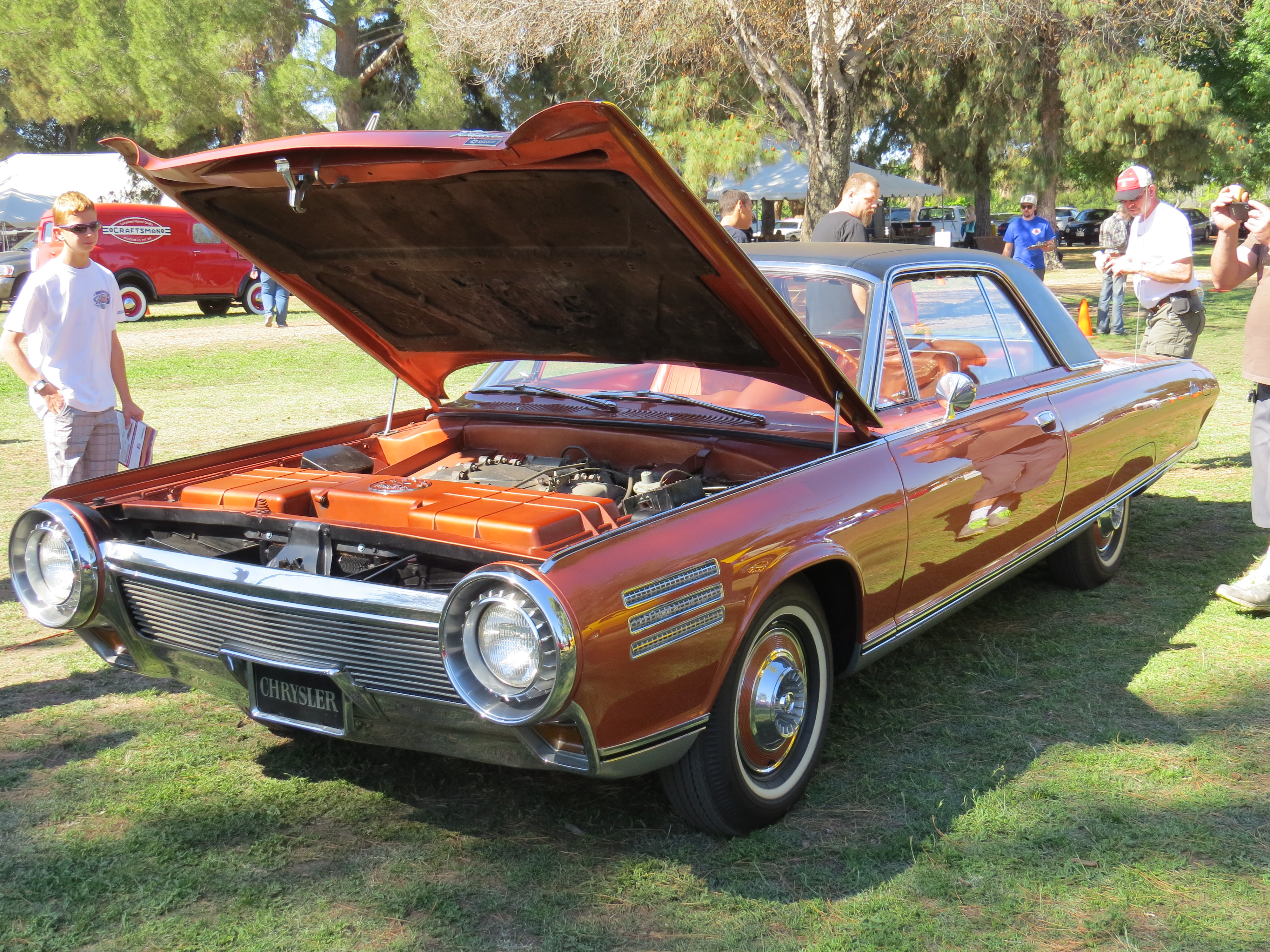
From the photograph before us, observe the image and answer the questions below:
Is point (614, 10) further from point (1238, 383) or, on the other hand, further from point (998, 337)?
point (998, 337)

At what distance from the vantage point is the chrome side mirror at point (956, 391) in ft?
12.9

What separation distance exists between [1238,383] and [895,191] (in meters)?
21.8

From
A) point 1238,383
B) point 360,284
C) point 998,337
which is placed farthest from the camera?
point 1238,383

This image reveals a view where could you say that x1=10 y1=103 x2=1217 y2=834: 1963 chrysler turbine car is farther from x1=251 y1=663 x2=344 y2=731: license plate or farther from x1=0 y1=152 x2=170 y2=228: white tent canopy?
x1=0 y1=152 x2=170 y2=228: white tent canopy

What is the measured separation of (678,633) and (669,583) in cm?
12

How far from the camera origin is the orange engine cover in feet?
9.84

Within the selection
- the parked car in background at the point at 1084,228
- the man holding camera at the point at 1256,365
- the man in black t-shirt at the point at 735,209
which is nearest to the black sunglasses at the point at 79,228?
the man holding camera at the point at 1256,365

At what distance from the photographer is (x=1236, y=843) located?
3127 mm

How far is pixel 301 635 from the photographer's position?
9.48ft

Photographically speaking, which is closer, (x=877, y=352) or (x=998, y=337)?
(x=877, y=352)

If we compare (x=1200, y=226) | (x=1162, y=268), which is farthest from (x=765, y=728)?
(x=1200, y=226)

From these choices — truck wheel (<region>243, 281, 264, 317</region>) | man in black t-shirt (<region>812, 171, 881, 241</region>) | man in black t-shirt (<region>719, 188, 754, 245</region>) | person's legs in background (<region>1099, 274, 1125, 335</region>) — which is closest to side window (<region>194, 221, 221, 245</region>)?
truck wheel (<region>243, 281, 264, 317</region>)

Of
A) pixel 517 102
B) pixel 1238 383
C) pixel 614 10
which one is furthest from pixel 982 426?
pixel 517 102

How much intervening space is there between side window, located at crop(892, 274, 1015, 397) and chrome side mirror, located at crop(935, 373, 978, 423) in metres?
0.11
